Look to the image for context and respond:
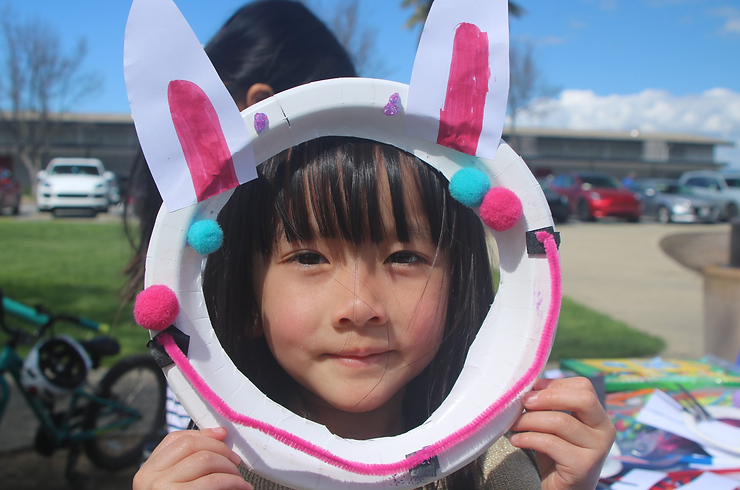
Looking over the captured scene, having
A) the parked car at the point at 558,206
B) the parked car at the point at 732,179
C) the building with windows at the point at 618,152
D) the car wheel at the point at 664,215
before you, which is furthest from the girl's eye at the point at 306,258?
the building with windows at the point at 618,152

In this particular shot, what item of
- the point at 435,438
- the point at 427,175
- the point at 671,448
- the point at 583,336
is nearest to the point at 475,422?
the point at 435,438

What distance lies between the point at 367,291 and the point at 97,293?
5604mm

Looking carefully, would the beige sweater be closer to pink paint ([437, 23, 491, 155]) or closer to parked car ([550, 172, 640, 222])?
pink paint ([437, 23, 491, 155])

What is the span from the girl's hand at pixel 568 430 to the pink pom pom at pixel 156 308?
0.64 m

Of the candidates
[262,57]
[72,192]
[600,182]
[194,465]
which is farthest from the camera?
[600,182]

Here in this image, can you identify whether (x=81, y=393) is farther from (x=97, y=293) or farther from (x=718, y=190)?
(x=718, y=190)

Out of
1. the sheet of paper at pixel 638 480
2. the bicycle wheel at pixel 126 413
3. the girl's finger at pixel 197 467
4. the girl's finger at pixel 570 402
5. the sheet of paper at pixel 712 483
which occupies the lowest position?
the bicycle wheel at pixel 126 413

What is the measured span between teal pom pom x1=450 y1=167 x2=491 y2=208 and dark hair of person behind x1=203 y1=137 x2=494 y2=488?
108mm

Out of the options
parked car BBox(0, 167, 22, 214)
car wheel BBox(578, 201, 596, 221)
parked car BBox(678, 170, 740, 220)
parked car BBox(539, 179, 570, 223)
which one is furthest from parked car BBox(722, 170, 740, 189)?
parked car BBox(0, 167, 22, 214)

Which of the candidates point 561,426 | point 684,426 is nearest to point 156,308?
point 561,426

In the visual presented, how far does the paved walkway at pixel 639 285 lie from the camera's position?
17.7ft

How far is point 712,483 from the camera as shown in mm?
1512

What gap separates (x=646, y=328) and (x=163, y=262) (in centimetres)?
541

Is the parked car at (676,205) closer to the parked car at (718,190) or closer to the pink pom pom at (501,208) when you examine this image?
the parked car at (718,190)
